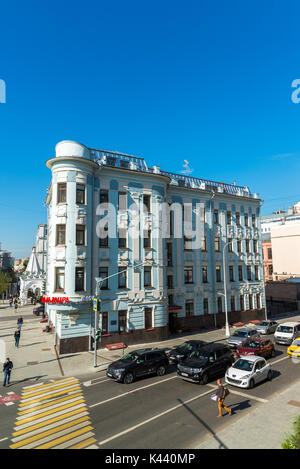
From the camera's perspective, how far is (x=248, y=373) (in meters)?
16.1

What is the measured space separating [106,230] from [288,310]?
39.7 m

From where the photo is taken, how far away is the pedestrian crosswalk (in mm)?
10781

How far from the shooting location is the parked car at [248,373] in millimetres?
15922

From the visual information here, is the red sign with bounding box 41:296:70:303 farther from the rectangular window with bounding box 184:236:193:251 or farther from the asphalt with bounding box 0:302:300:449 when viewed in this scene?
the rectangular window with bounding box 184:236:193:251

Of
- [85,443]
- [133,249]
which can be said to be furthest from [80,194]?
[85,443]

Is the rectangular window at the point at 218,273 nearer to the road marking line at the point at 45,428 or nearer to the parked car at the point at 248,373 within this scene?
the parked car at the point at 248,373

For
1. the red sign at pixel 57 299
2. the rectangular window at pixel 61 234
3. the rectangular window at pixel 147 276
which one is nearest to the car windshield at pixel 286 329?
the rectangular window at pixel 147 276

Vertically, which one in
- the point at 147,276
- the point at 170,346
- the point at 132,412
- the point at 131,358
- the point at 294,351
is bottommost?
the point at 170,346

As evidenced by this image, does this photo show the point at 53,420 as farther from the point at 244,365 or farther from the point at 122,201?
the point at 122,201

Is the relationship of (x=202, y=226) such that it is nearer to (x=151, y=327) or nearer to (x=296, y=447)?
(x=151, y=327)

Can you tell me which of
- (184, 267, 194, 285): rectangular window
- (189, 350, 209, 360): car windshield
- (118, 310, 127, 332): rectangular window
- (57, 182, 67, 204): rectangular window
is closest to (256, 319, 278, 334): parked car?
(184, 267, 194, 285): rectangular window

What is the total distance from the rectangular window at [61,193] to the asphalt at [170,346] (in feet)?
43.6

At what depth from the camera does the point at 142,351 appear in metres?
18.9

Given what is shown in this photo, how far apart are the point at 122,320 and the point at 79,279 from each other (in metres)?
5.93
